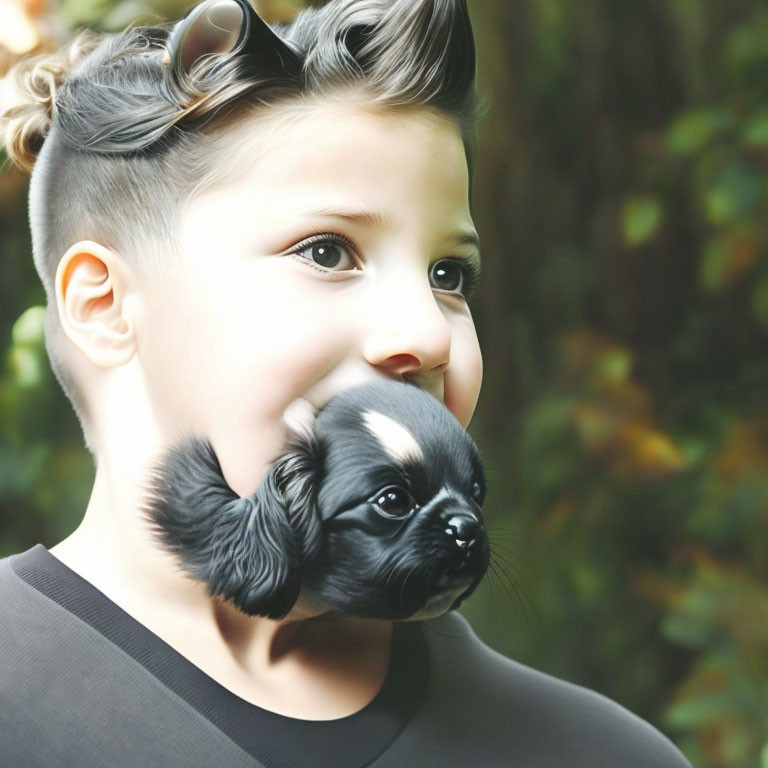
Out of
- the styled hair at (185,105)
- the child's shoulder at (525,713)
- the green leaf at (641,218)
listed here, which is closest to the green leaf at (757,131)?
the green leaf at (641,218)

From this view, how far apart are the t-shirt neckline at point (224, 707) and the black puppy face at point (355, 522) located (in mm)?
69

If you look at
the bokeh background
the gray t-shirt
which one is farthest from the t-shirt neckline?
the bokeh background

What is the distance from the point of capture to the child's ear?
2.39 feet

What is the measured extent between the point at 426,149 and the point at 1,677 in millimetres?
419

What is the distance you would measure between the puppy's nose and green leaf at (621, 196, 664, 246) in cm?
82

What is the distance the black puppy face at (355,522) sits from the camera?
2.05 feet

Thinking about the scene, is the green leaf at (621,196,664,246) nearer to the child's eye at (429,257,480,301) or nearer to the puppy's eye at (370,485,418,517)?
the child's eye at (429,257,480,301)

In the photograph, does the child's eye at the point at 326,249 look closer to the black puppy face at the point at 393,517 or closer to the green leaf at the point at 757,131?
the black puppy face at the point at 393,517

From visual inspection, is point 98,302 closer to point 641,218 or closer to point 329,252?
point 329,252

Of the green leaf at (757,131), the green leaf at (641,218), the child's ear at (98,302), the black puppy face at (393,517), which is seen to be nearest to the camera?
the black puppy face at (393,517)

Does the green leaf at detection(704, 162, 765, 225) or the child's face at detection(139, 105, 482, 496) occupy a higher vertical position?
the child's face at detection(139, 105, 482, 496)

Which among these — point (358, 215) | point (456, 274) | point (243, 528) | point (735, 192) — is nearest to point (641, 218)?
point (735, 192)

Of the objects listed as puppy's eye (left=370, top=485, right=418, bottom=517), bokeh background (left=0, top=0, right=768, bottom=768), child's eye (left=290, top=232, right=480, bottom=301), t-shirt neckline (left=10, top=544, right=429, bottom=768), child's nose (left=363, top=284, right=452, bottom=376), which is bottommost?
bokeh background (left=0, top=0, right=768, bottom=768)

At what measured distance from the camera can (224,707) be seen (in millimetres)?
689
